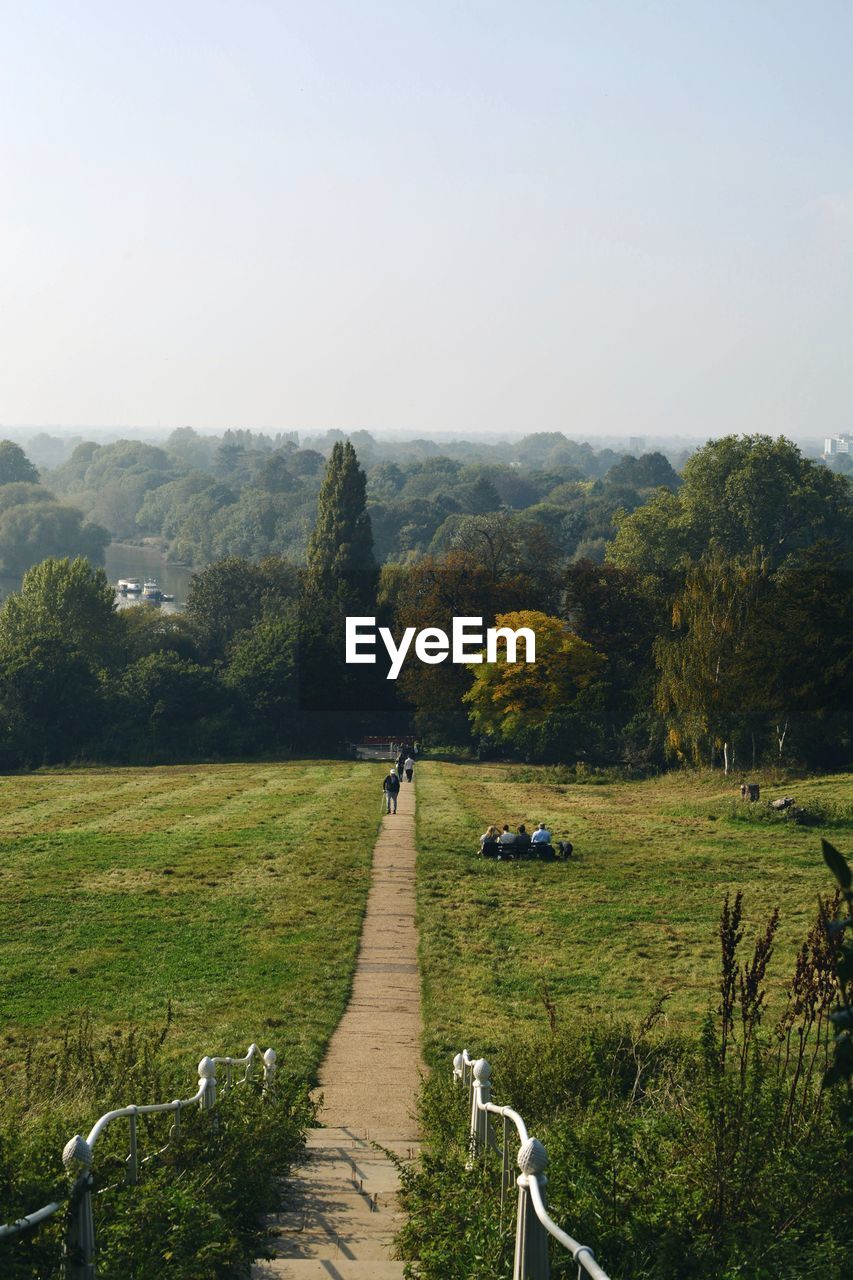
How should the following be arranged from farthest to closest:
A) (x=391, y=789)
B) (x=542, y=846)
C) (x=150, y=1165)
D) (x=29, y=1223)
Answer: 1. (x=391, y=789)
2. (x=542, y=846)
3. (x=150, y=1165)
4. (x=29, y=1223)

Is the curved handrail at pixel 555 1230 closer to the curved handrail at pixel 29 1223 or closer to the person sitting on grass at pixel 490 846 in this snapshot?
the curved handrail at pixel 29 1223

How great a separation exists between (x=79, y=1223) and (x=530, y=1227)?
5.94ft

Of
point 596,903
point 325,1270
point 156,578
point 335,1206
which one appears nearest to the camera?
point 325,1270

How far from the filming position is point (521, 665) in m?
53.3

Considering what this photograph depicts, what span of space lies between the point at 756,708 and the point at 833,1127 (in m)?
38.1

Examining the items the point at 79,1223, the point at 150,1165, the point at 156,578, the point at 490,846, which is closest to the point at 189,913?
the point at 490,846

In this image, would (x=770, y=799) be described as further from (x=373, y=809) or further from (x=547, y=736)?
(x=547, y=736)

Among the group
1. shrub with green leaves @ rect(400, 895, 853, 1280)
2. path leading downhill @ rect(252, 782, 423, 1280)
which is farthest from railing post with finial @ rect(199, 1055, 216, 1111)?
shrub with green leaves @ rect(400, 895, 853, 1280)

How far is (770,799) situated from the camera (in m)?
35.2

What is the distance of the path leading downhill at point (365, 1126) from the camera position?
7383 mm

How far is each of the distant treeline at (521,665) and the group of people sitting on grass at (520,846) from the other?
19127 millimetres

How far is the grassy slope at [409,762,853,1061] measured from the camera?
1628 cm

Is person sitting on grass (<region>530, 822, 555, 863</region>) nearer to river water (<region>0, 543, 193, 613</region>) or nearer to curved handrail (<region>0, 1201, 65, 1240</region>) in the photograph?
curved handrail (<region>0, 1201, 65, 1240</region>)

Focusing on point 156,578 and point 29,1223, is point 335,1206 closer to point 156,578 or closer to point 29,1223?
point 29,1223
